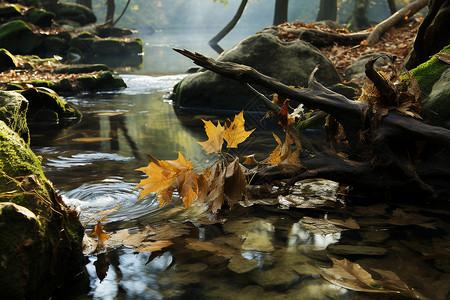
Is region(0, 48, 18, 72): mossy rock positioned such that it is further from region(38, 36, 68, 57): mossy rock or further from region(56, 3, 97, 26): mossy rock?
region(56, 3, 97, 26): mossy rock

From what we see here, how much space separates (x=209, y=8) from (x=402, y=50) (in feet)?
324

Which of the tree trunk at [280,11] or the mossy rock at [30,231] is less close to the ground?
the tree trunk at [280,11]

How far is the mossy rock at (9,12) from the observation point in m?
19.7

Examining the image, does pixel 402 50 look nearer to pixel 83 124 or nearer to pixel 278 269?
pixel 83 124

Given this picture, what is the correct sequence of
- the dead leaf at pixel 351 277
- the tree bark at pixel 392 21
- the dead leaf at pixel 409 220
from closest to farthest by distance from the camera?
the dead leaf at pixel 351 277 → the dead leaf at pixel 409 220 → the tree bark at pixel 392 21

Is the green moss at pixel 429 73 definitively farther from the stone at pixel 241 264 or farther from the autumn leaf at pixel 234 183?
the stone at pixel 241 264

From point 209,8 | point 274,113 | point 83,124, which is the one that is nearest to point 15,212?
point 274,113

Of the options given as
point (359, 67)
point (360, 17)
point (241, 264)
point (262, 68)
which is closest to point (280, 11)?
point (360, 17)

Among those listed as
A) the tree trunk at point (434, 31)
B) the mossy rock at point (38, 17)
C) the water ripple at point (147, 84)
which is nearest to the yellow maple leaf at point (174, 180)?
the tree trunk at point (434, 31)

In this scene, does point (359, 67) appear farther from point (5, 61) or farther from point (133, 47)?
point (133, 47)

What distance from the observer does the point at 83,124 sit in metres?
6.52

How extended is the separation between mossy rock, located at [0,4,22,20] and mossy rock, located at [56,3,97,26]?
4574 mm

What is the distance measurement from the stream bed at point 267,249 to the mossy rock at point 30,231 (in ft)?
0.41

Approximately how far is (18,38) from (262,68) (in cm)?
1447
